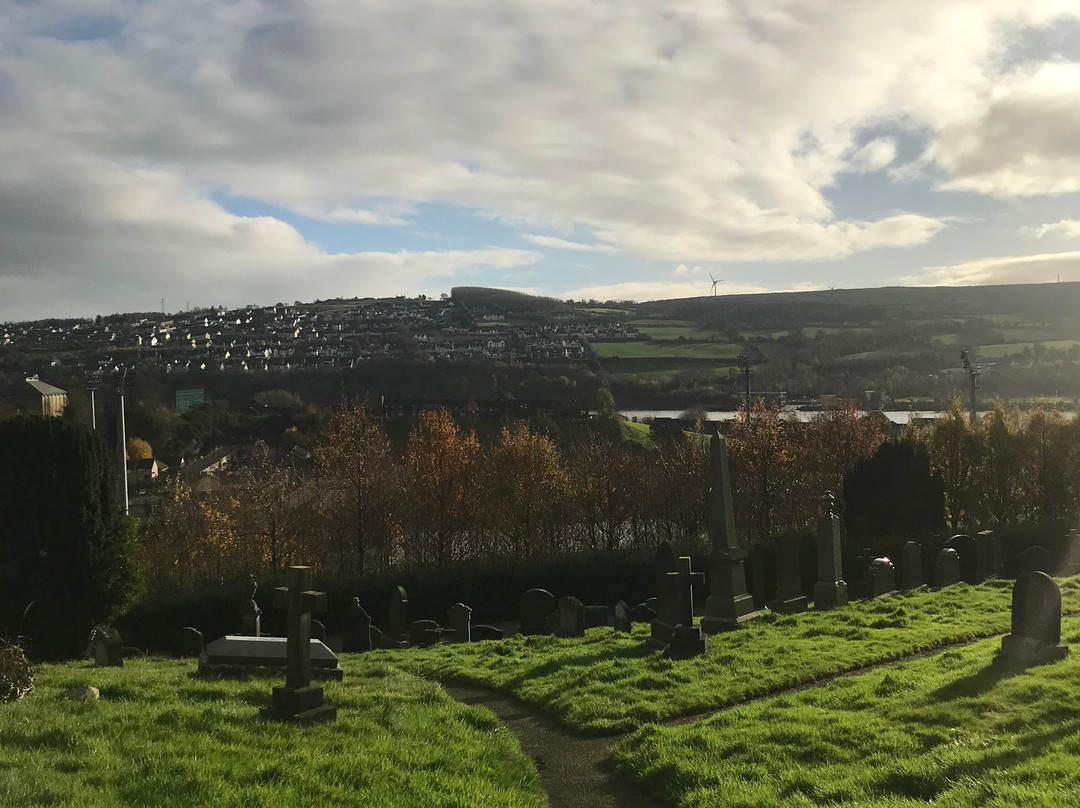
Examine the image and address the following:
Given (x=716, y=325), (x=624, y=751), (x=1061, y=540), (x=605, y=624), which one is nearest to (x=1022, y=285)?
(x=716, y=325)

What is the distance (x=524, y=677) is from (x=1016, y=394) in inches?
2898

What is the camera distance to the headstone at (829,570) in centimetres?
1748

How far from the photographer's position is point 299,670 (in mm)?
8188

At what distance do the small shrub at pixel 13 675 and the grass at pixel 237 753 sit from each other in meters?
0.20

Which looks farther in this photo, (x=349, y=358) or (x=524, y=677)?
(x=349, y=358)

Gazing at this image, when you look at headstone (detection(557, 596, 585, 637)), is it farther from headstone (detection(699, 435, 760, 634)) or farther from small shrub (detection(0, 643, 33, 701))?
small shrub (detection(0, 643, 33, 701))

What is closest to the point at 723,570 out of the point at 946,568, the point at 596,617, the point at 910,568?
the point at 596,617

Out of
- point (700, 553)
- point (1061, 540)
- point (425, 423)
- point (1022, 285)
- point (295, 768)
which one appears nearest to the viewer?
point (295, 768)

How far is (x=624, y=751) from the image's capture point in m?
8.47

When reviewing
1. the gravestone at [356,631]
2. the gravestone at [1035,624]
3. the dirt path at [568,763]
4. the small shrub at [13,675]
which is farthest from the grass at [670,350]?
the small shrub at [13,675]

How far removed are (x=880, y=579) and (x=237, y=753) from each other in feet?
52.0

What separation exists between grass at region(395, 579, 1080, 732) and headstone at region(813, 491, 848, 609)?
510 mm

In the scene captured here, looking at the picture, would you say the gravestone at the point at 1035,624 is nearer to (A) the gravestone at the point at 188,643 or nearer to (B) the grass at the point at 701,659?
(B) the grass at the point at 701,659

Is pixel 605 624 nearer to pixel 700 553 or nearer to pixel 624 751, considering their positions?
pixel 700 553
